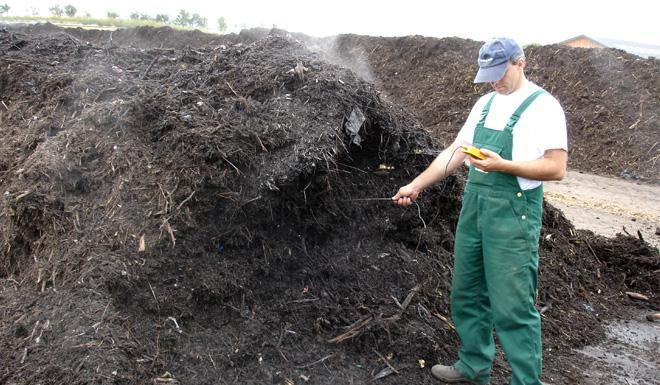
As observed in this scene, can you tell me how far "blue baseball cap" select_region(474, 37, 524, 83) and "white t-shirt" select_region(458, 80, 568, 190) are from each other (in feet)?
0.54

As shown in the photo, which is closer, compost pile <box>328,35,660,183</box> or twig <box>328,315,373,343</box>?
twig <box>328,315,373,343</box>

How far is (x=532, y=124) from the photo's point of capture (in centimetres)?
273

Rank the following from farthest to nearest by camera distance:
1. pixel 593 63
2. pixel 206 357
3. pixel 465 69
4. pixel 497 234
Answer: pixel 465 69 < pixel 593 63 < pixel 206 357 < pixel 497 234

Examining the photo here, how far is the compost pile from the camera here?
1038cm

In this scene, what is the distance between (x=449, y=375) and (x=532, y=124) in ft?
5.39

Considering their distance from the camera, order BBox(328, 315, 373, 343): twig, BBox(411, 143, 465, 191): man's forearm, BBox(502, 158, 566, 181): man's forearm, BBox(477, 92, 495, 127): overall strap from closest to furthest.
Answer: BBox(502, 158, 566, 181): man's forearm < BBox(477, 92, 495, 127): overall strap < BBox(411, 143, 465, 191): man's forearm < BBox(328, 315, 373, 343): twig

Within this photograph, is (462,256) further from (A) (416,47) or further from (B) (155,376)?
(A) (416,47)

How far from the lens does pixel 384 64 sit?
1644 cm

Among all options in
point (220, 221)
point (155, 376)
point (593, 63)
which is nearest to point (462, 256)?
point (220, 221)

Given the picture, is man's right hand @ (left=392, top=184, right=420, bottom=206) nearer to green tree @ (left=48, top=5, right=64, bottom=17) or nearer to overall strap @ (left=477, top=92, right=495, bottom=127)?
overall strap @ (left=477, top=92, right=495, bottom=127)

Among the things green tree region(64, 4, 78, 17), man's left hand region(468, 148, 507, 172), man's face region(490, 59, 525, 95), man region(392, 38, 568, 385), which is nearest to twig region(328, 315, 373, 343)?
man region(392, 38, 568, 385)

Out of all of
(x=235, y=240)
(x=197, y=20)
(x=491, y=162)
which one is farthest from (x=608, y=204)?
(x=197, y=20)

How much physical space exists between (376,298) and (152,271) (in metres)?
1.51

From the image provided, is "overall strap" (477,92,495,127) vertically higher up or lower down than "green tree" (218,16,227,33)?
lower down
